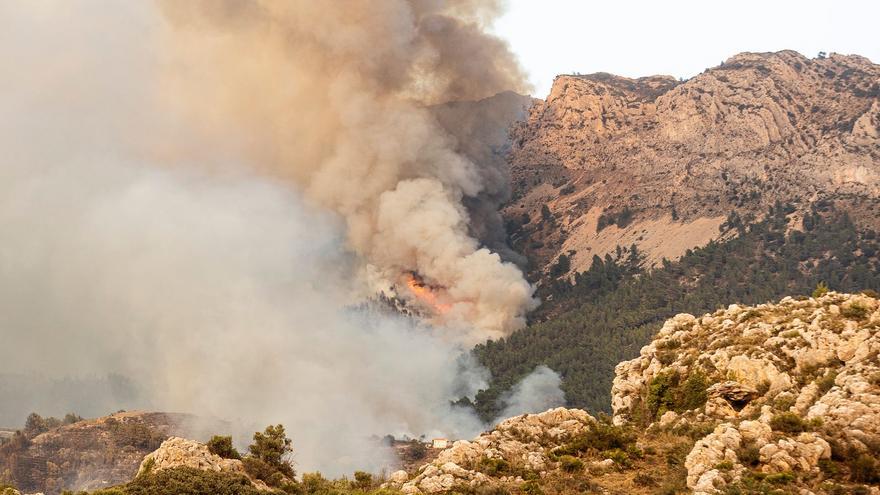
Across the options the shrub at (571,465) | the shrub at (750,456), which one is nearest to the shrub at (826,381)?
the shrub at (750,456)

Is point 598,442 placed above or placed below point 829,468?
above

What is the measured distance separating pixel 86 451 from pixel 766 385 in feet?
374

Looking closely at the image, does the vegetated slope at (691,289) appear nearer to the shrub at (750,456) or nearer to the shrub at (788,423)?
the shrub at (788,423)

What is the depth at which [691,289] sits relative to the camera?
185 metres

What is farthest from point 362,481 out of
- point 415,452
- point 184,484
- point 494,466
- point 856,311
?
point 415,452

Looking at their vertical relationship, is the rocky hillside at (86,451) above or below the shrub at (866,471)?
above

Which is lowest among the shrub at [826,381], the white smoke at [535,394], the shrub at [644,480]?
the shrub at [644,480]

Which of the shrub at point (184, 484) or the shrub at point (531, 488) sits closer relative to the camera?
the shrub at point (184, 484)

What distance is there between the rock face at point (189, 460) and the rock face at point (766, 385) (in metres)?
22.0

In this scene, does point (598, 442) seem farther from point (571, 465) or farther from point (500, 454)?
point (500, 454)

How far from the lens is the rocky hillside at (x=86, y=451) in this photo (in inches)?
4936

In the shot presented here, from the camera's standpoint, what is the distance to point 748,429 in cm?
4003

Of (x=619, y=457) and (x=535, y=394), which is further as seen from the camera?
(x=535, y=394)

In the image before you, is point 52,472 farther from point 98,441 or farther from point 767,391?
point 767,391
